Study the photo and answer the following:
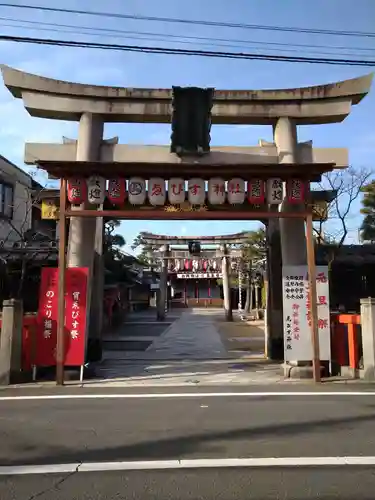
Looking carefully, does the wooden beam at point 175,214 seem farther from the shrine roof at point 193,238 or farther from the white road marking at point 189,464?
the shrine roof at point 193,238

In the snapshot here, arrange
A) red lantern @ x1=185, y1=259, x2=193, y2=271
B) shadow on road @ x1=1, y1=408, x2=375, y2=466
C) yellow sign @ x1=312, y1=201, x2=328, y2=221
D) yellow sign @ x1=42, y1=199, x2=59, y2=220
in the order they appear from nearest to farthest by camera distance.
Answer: shadow on road @ x1=1, y1=408, x2=375, y2=466 < yellow sign @ x1=42, y1=199, x2=59, y2=220 < yellow sign @ x1=312, y1=201, x2=328, y2=221 < red lantern @ x1=185, y1=259, x2=193, y2=271

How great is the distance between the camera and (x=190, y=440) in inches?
243

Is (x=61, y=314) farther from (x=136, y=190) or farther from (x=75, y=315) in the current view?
(x=136, y=190)

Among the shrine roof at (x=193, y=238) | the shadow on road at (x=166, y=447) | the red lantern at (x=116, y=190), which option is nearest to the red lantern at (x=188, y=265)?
the shrine roof at (x=193, y=238)

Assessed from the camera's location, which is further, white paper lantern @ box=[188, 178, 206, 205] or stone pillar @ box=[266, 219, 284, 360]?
stone pillar @ box=[266, 219, 284, 360]

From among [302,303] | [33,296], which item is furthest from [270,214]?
[33,296]

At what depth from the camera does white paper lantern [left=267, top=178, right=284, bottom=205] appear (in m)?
11.4

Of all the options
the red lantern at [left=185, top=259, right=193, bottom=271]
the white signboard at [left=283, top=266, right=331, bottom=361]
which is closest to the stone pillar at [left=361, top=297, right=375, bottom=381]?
Result: the white signboard at [left=283, top=266, right=331, bottom=361]

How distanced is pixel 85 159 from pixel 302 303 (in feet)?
21.4

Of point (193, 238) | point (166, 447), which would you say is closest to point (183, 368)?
point (166, 447)

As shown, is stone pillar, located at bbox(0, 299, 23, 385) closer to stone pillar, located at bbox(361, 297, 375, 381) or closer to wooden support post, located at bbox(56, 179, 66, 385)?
wooden support post, located at bbox(56, 179, 66, 385)

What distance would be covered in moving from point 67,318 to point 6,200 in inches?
613

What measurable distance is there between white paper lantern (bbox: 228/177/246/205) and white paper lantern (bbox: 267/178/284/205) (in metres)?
0.62

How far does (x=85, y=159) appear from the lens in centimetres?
1228
